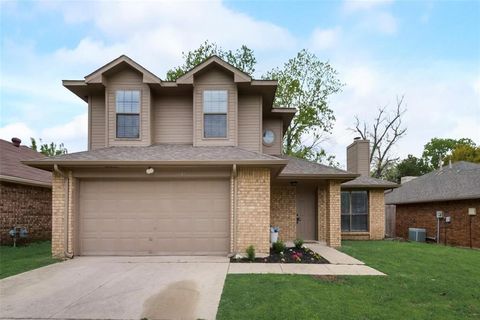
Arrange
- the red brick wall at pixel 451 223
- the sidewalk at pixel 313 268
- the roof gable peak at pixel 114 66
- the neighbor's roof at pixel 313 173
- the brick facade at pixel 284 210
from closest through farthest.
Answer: the sidewalk at pixel 313 268 < the roof gable peak at pixel 114 66 < the neighbor's roof at pixel 313 173 < the brick facade at pixel 284 210 < the red brick wall at pixel 451 223

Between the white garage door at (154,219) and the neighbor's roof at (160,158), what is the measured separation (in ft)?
2.52

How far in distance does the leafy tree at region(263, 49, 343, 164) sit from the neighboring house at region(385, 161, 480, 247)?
21.6 ft

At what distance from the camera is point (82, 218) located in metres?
9.71

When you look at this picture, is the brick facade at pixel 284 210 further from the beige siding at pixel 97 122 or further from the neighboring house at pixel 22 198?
the neighboring house at pixel 22 198

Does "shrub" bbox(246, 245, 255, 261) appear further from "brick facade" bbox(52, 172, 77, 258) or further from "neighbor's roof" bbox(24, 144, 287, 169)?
"brick facade" bbox(52, 172, 77, 258)

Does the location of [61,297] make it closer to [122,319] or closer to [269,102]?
[122,319]

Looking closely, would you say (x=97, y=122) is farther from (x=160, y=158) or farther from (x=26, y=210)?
(x=26, y=210)

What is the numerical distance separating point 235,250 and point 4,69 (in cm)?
1042

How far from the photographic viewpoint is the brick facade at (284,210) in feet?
44.2

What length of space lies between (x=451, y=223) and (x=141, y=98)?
14.2 m

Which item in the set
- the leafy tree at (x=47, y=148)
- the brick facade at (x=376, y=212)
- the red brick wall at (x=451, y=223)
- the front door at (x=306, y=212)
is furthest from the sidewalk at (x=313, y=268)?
the leafy tree at (x=47, y=148)

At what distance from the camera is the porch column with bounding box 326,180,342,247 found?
1262cm

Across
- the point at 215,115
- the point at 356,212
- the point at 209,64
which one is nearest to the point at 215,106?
the point at 215,115

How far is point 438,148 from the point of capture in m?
52.2
